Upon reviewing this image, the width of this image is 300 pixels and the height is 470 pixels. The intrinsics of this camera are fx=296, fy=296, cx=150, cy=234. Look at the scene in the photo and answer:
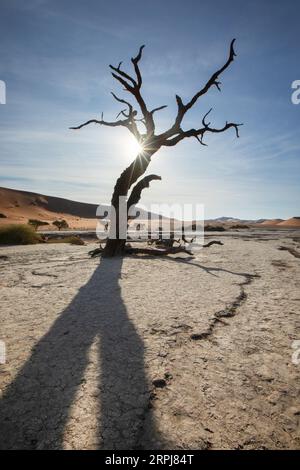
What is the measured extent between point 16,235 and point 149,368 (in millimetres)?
11142

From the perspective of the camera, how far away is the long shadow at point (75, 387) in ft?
4.85

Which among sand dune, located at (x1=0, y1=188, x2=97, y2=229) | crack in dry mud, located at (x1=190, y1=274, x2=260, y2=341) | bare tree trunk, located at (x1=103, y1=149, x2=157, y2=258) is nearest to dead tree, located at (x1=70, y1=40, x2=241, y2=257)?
bare tree trunk, located at (x1=103, y1=149, x2=157, y2=258)

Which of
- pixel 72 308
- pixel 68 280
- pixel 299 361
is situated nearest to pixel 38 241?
pixel 68 280

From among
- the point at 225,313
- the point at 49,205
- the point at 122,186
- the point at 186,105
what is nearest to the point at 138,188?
the point at 122,186

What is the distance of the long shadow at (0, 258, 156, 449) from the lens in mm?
1479

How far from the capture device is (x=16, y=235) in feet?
38.8

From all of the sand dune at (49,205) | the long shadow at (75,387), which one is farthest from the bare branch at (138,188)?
the sand dune at (49,205)

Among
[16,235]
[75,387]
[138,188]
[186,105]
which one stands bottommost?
[75,387]

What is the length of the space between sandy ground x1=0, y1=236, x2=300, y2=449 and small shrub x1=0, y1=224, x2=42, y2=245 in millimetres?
8226

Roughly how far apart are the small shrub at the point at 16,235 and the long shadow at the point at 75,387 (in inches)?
383

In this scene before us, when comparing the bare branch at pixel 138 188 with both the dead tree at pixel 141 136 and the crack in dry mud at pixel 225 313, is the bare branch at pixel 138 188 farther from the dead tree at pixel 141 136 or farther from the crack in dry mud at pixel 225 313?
the crack in dry mud at pixel 225 313

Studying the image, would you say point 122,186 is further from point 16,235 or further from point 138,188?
point 16,235
